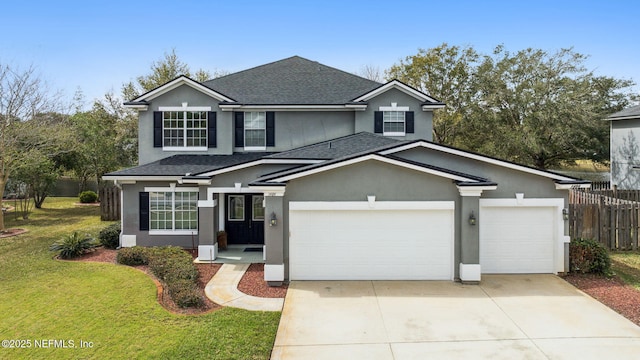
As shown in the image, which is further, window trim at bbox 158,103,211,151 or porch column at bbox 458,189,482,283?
window trim at bbox 158,103,211,151

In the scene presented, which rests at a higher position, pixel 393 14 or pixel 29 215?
pixel 393 14

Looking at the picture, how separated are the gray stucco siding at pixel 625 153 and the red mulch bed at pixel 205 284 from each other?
2684 cm

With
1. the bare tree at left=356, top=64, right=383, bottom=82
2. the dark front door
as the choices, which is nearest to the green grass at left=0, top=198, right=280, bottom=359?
the dark front door

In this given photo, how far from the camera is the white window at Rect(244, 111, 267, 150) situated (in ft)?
57.5

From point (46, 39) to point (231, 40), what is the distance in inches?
394

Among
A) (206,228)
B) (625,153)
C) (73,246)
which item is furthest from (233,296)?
(625,153)

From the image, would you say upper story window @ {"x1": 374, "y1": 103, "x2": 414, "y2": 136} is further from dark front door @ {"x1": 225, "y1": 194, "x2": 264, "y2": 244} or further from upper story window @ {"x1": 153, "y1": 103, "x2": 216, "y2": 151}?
Answer: upper story window @ {"x1": 153, "y1": 103, "x2": 216, "y2": 151}

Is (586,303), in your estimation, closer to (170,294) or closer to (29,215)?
(170,294)

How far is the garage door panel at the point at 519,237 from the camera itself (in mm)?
11773

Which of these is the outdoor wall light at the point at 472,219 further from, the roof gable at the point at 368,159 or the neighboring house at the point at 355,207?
the roof gable at the point at 368,159

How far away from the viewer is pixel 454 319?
864cm

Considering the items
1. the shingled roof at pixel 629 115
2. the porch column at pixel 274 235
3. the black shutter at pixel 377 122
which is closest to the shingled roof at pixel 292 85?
the black shutter at pixel 377 122

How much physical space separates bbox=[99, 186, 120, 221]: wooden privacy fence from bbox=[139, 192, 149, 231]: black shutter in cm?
842

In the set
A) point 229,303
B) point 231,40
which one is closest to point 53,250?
point 229,303
